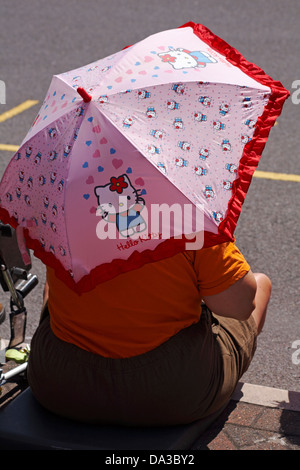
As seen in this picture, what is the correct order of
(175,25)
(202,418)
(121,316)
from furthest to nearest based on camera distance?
(175,25) → (202,418) → (121,316)

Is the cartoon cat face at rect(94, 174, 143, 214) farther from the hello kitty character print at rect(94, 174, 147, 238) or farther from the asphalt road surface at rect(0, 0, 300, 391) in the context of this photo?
the asphalt road surface at rect(0, 0, 300, 391)

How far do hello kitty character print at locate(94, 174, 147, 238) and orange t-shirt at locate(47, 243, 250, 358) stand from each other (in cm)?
27

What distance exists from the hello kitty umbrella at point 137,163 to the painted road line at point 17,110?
4.43 m

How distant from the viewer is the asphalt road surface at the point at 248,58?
443cm

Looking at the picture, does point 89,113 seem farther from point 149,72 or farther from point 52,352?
point 52,352

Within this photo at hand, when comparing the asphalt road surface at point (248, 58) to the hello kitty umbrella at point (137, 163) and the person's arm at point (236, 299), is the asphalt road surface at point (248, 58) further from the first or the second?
the hello kitty umbrella at point (137, 163)

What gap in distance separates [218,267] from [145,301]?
11.4 inches

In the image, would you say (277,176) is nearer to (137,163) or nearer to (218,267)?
(218,267)

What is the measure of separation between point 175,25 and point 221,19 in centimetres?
60

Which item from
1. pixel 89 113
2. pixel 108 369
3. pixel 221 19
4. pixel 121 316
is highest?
pixel 89 113

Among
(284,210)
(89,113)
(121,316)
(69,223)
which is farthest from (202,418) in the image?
(284,210)

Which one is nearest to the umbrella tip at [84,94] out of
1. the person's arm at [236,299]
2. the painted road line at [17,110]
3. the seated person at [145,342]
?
the seated person at [145,342]

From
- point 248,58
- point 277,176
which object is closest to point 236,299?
point 277,176

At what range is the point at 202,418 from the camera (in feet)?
10.5
